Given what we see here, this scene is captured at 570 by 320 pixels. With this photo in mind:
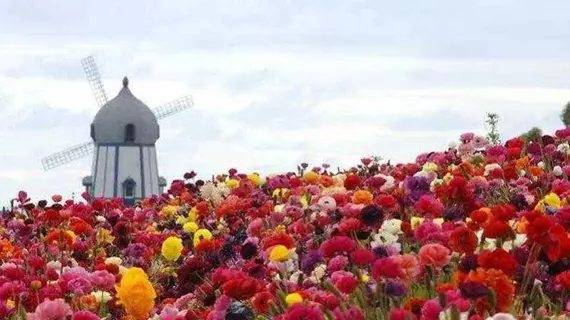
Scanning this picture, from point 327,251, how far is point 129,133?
140 feet

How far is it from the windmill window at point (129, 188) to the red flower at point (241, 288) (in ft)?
134

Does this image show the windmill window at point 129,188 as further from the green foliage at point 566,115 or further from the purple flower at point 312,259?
the purple flower at point 312,259

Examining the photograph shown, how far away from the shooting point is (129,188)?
46000 mm

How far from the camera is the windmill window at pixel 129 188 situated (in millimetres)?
45550

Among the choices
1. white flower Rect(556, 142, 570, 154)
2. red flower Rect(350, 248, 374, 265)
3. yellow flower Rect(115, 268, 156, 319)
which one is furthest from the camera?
white flower Rect(556, 142, 570, 154)

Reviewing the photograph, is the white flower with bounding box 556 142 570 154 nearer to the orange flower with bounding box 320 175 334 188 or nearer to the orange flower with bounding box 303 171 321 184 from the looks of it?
the orange flower with bounding box 320 175 334 188

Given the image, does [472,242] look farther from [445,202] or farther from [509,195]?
[509,195]

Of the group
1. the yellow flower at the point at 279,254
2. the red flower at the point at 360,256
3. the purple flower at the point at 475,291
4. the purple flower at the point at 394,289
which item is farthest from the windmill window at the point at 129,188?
the purple flower at the point at 475,291

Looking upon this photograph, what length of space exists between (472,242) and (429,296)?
56cm

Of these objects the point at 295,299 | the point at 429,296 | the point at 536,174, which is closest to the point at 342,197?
the point at 536,174

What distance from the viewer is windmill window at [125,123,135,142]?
47625 millimetres

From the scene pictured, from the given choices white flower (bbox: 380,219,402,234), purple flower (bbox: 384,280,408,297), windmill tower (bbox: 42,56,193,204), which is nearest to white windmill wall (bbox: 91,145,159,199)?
windmill tower (bbox: 42,56,193,204)

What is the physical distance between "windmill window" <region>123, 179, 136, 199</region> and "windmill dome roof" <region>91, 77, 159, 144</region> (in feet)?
6.86

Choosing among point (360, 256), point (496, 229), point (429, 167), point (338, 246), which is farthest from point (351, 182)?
point (496, 229)
